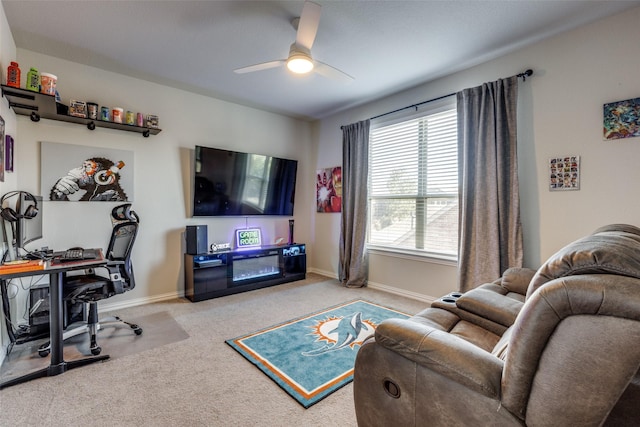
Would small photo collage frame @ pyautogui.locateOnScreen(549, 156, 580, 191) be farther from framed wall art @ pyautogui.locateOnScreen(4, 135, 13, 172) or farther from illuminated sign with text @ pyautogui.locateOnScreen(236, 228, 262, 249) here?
framed wall art @ pyautogui.locateOnScreen(4, 135, 13, 172)

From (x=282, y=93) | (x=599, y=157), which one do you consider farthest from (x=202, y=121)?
(x=599, y=157)

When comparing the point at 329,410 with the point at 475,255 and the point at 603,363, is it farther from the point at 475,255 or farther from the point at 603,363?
the point at 475,255

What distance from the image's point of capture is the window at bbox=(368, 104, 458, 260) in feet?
11.4

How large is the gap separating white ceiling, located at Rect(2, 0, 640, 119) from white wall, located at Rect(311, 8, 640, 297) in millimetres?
158

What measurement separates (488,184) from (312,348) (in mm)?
2336

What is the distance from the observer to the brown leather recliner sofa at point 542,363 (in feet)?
2.42

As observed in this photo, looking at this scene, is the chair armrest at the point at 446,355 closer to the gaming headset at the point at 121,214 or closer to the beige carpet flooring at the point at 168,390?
the beige carpet flooring at the point at 168,390

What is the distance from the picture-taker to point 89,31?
2561mm

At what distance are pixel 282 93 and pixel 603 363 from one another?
3984mm

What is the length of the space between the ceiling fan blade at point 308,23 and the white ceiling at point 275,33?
10.1 inches

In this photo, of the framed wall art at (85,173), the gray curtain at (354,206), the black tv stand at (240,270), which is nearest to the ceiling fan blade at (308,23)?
the gray curtain at (354,206)

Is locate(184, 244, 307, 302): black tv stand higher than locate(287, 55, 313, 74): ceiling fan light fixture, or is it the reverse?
locate(287, 55, 313, 74): ceiling fan light fixture

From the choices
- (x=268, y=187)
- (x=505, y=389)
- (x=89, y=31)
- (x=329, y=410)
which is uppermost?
(x=89, y=31)

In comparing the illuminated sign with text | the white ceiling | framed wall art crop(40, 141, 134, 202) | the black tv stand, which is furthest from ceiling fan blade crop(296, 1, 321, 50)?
the illuminated sign with text
